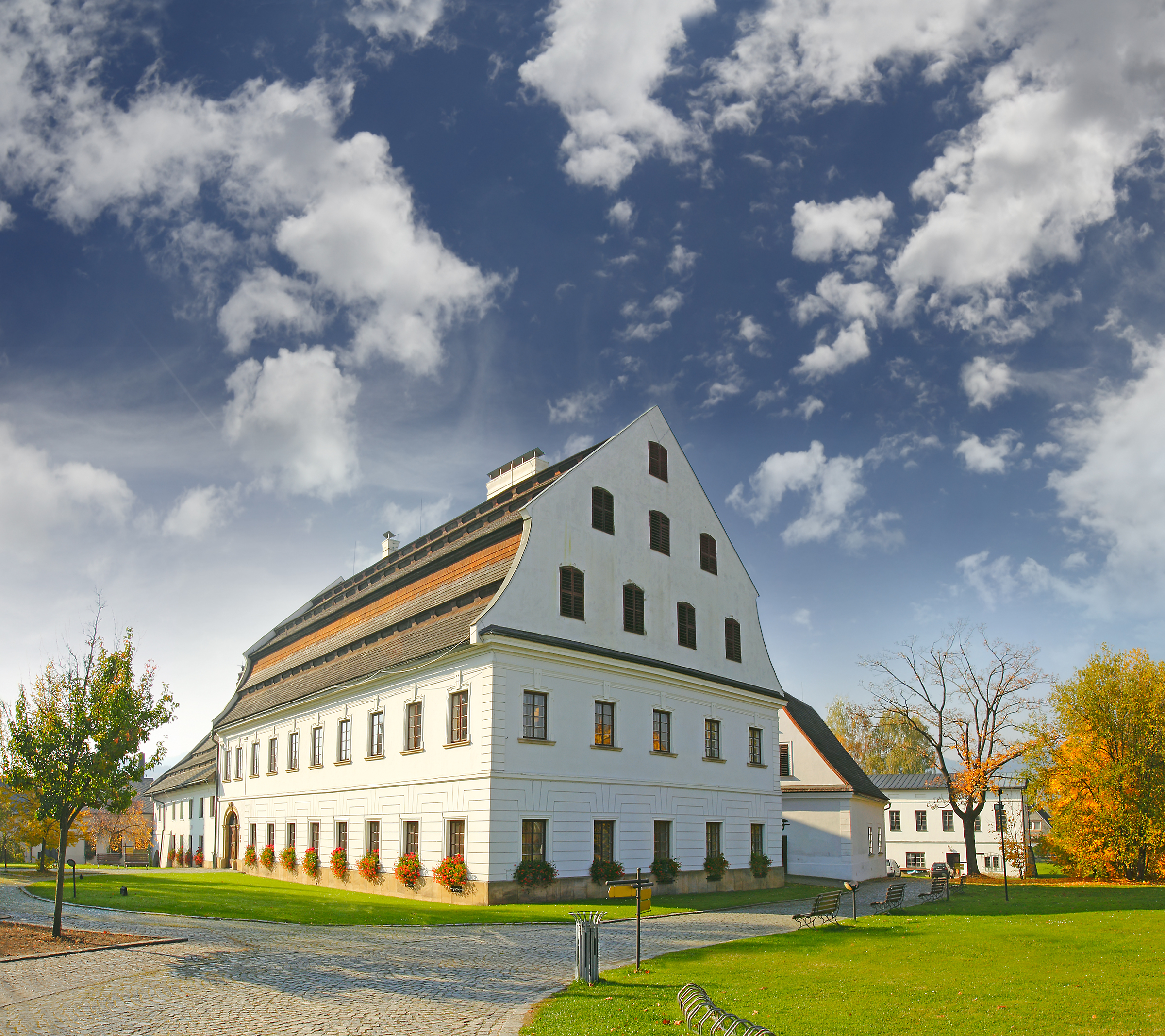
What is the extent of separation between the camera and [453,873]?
24.7m

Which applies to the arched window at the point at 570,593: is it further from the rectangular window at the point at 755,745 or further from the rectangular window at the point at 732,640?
the rectangular window at the point at 755,745

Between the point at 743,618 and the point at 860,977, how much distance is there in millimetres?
22912

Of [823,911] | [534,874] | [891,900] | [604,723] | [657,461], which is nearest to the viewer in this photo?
[823,911]

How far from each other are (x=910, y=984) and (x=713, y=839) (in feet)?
61.9

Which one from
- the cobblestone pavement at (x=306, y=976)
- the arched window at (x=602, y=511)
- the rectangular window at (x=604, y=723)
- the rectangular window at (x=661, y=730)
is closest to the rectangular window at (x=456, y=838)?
the rectangular window at (x=604, y=723)

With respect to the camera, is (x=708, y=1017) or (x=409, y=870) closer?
(x=708, y=1017)

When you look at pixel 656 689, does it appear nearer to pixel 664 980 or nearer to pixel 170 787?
pixel 664 980

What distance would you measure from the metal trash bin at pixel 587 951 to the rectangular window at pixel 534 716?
12.3m

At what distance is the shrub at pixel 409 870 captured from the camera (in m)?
26.8

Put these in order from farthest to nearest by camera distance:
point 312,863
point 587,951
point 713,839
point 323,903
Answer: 1. point 312,863
2. point 713,839
3. point 323,903
4. point 587,951

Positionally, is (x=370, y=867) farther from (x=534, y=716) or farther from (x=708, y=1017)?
(x=708, y=1017)

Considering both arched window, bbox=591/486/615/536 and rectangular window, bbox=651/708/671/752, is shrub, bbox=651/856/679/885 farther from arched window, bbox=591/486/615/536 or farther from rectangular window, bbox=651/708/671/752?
arched window, bbox=591/486/615/536

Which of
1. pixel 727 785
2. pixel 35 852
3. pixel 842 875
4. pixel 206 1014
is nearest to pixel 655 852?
pixel 727 785

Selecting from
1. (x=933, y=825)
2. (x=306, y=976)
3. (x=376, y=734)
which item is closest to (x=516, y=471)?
(x=376, y=734)
